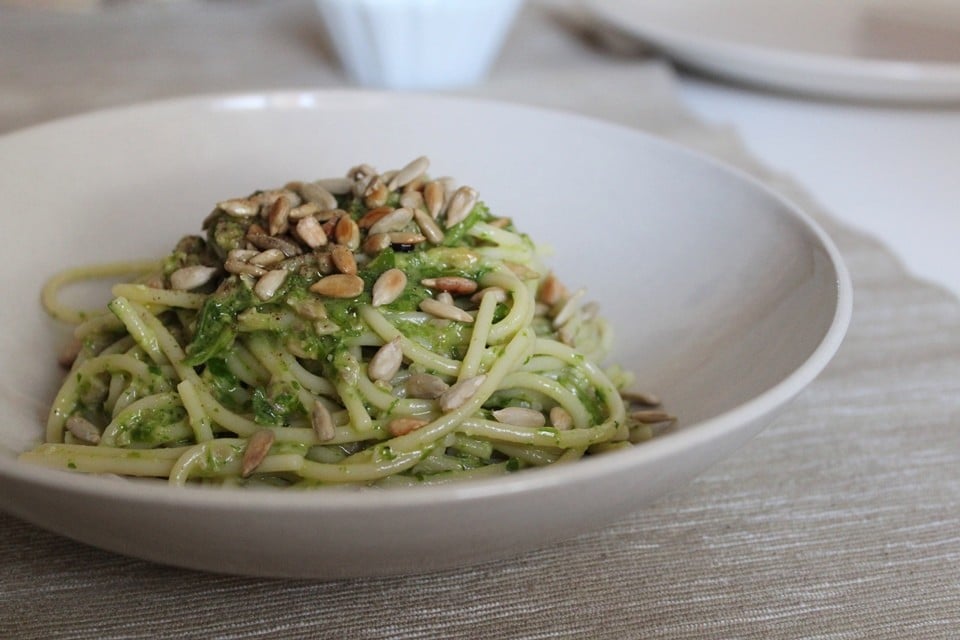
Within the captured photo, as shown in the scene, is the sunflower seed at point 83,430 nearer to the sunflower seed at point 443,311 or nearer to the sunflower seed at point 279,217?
the sunflower seed at point 279,217

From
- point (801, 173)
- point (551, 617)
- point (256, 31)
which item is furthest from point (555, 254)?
point (256, 31)

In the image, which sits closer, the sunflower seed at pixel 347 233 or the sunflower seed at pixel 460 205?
the sunflower seed at pixel 347 233

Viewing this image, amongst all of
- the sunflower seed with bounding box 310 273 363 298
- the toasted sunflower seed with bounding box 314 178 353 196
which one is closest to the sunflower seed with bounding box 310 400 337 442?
the sunflower seed with bounding box 310 273 363 298

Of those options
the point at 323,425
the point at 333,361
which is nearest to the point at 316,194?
the point at 333,361

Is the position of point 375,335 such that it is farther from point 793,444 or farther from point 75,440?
point 793,444

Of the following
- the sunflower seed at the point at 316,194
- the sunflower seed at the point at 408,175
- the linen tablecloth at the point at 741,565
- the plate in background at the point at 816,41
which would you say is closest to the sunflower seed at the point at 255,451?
the linen tablecloth at the point at 741,565

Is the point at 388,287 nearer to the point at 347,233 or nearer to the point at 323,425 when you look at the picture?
the point at 347,233

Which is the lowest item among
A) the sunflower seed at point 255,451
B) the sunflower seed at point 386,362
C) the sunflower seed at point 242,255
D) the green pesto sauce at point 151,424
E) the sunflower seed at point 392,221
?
the green pesto sauce at point 151,424
